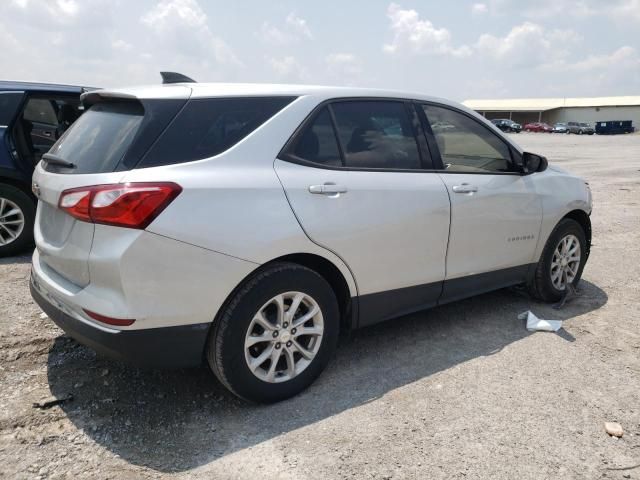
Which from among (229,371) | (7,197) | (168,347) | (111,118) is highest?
(111,118)

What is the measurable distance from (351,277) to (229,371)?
0.92 meters

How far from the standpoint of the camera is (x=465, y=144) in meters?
4.20

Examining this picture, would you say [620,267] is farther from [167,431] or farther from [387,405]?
[167,431]

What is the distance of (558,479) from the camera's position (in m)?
2.58

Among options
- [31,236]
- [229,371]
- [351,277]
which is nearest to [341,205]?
[351,277]

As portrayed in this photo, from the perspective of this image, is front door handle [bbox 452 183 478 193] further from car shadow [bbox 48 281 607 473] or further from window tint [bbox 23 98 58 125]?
window tint [bbox 23 98 58 125]

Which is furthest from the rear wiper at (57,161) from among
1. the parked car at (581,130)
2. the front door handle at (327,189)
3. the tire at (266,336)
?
the parked car at (581,130)

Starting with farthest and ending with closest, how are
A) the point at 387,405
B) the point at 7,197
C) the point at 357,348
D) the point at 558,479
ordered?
the point at 7,197, the point at 357,348, the point at 387,405, the point at 558,479

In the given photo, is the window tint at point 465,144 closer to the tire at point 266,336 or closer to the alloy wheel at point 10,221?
the tire at point 266,336

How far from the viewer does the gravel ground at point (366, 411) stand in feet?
8.73

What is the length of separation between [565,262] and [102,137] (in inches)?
158

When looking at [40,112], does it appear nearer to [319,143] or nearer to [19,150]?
[19,150]

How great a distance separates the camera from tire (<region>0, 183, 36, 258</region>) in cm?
578

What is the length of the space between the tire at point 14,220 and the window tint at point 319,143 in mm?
4003
